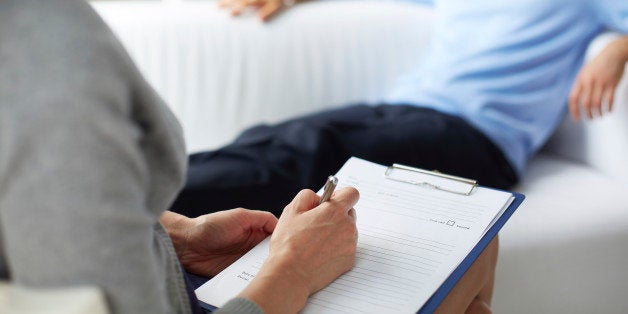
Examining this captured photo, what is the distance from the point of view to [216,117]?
72.8 inches

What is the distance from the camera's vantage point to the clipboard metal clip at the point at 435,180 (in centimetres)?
102

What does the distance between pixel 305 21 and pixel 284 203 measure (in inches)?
28.4

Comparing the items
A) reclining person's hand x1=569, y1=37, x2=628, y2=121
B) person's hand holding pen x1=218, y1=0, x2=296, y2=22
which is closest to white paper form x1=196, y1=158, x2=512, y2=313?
reclining person's hand x1=569, y1=37, x2=628, y2=121

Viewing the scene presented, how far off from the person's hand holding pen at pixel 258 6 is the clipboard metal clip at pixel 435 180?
94 centimetres

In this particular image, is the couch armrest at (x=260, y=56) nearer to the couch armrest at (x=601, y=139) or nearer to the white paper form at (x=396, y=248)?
the couch armrest at (x=601, y=139)

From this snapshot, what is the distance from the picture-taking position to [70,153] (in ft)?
1.72

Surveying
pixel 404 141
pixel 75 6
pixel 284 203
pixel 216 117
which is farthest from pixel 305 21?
pixel 75 6

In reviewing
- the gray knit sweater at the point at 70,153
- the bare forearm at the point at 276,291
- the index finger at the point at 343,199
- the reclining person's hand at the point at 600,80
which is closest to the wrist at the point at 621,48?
the reclining person's hand at the point at 600,80

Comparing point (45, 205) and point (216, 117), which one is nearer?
point (45, 205)

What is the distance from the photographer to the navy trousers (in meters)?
1.34

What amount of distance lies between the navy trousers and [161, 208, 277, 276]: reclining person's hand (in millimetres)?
352

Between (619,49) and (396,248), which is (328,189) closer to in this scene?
(396,248)

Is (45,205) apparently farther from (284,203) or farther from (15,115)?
(284,203)

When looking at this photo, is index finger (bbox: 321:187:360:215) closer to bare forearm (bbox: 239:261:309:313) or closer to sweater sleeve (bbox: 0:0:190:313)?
bare forearm (bbox: 239:261:309:313)
